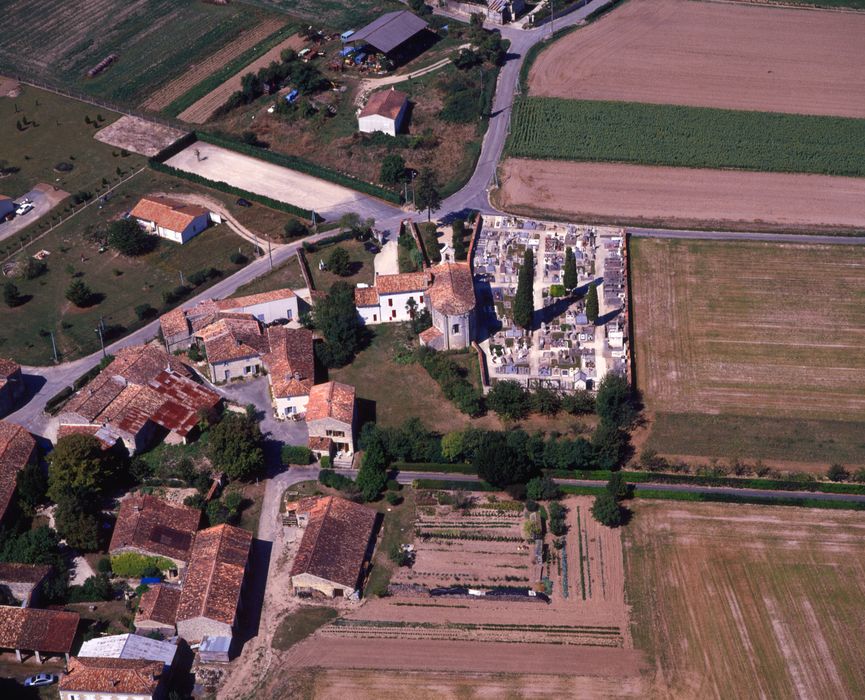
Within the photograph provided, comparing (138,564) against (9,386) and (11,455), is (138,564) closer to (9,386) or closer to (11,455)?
(11,455)

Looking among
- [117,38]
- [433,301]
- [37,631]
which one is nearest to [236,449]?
[37,631]

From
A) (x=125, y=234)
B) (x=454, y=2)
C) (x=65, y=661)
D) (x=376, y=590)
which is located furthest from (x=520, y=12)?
(x=65, y=661)

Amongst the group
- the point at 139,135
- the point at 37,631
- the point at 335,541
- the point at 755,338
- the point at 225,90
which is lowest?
the point at 755,338

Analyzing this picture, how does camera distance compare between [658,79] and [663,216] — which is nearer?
[663,216]

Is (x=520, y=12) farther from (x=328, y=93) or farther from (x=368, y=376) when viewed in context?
(x=368, y=376)

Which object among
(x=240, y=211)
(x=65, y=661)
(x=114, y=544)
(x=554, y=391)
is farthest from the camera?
(x=240, y=211)

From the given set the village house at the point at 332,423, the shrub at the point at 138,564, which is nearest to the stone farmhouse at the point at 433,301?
the village house at the point at 332,423
